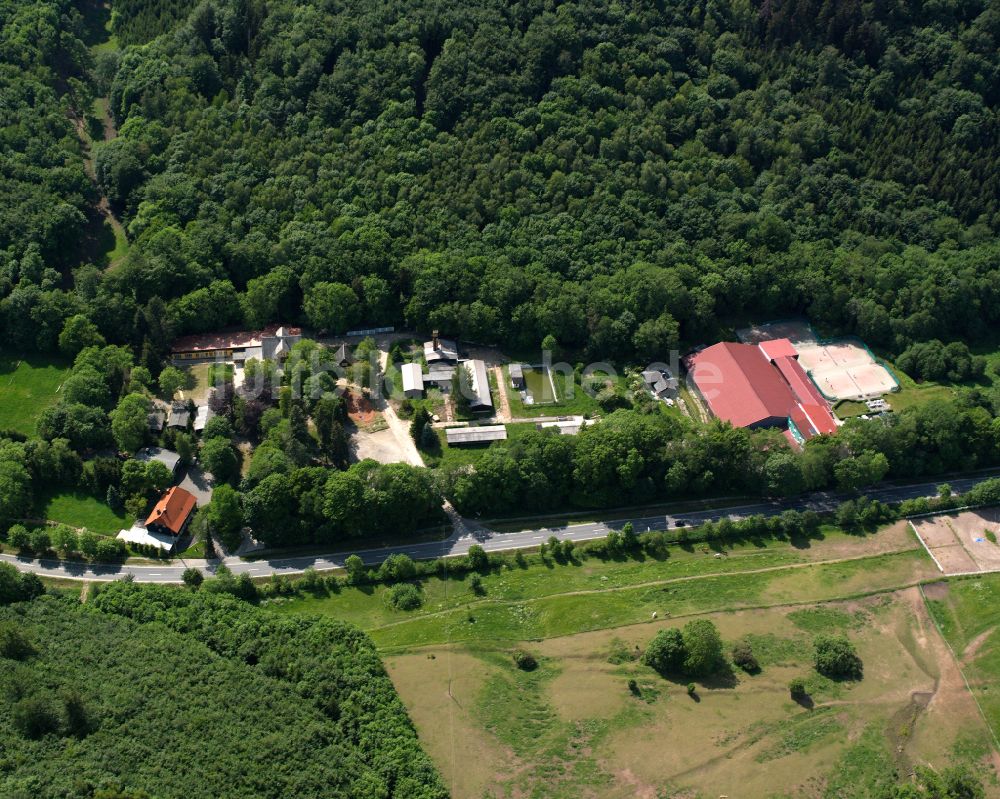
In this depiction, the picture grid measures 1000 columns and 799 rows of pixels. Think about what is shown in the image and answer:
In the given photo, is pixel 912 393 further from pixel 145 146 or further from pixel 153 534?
pixel 145 146

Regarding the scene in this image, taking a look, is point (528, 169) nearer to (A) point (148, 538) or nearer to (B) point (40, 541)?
(A) point (148, 538)

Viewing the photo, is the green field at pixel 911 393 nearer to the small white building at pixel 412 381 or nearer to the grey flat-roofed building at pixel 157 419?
the small white building at pixel 412 381

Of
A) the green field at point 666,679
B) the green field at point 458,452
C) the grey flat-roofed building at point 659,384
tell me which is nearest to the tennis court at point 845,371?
the grey flat-roofed building at point 659,384

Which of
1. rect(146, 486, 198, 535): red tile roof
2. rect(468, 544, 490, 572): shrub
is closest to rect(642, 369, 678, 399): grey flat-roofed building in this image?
rect(468, 544, 490, 572): shrub

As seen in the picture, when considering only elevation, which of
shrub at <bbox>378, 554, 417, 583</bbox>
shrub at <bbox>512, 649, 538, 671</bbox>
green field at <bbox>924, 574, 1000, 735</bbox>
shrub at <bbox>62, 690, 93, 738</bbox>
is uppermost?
shrub at <bbox>62, 690, 93, 738</bbox>

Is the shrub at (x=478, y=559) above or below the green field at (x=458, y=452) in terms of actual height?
below

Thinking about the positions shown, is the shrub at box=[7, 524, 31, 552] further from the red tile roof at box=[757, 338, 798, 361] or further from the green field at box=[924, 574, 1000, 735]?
the green field at box=[924, 574, 1000, 735]


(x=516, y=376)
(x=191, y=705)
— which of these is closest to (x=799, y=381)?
(x=516, y=376)
